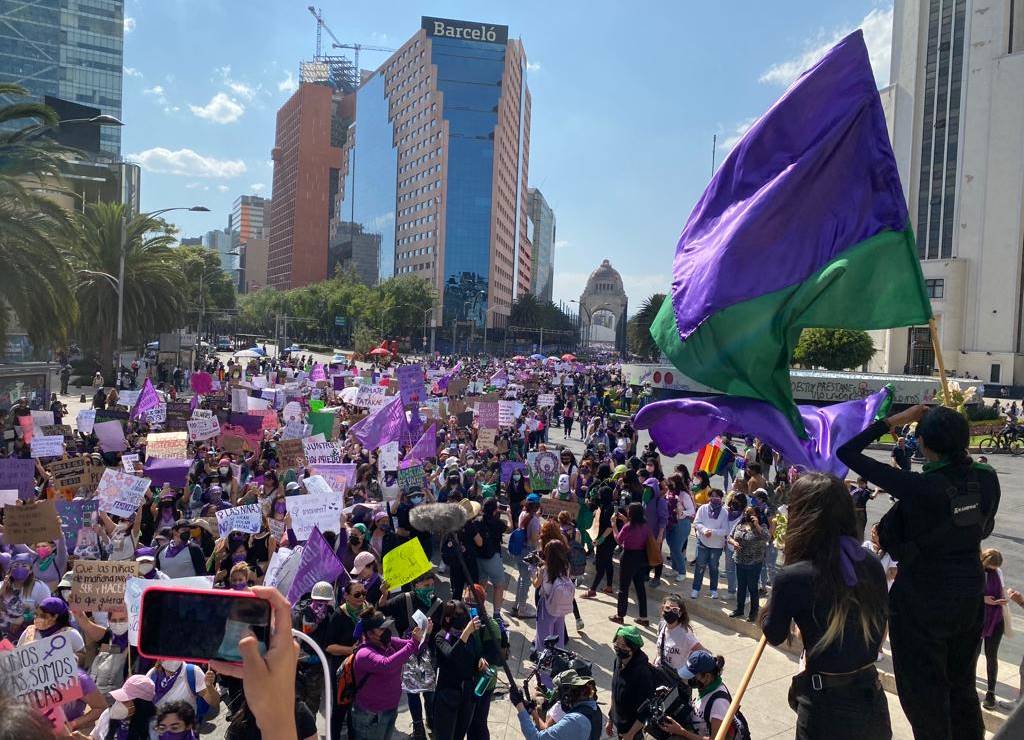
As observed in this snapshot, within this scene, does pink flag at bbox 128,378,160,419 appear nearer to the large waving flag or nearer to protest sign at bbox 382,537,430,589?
protest sign at bbox 382,537,430,589

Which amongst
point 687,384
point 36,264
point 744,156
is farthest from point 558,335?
point 744,156

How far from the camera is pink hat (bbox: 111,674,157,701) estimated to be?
496 centimetres

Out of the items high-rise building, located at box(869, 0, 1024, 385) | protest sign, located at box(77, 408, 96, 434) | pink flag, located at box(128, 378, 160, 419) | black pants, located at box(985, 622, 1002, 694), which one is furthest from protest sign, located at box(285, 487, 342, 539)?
high-rise building, located at box(869, 0, 1024, 385)

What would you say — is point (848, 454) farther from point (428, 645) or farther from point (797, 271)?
point (428, 645)

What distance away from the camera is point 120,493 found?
9.58 m

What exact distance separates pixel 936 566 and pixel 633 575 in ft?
22.0

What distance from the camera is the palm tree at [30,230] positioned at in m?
17.7

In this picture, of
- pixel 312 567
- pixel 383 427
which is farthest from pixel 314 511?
pixel 383 427

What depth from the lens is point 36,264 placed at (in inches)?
753

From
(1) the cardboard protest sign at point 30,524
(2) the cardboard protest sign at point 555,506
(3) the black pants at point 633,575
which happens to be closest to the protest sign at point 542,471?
(2) the cardboard protest sign at point 555,506

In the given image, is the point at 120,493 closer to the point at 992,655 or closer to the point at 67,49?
the point at 992,655

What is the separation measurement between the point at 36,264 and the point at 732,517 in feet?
59.3

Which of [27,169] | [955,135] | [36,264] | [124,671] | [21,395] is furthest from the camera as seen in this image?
[955,135]

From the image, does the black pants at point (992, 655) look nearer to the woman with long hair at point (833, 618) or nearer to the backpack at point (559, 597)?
the backpack at point (559, 597)
